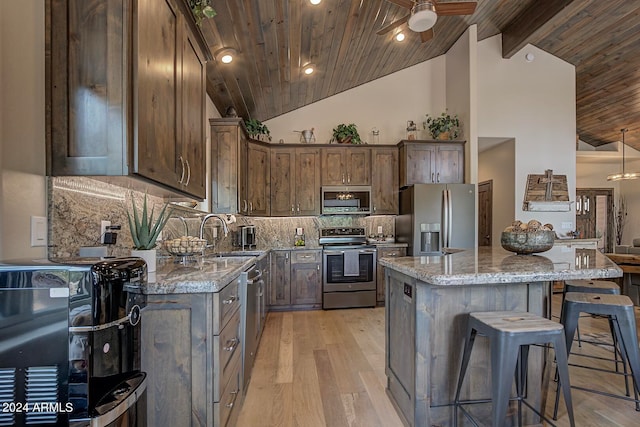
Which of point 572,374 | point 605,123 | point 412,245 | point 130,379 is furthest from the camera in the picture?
point 605,123

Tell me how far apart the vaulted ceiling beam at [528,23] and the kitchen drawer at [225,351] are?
16.9 feet

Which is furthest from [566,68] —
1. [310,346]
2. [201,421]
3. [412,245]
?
[201,421]

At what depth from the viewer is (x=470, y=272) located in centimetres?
161

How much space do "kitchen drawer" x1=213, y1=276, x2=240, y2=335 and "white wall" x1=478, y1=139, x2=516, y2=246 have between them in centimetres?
529

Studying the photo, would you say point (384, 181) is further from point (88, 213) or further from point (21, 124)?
point (21, 124)

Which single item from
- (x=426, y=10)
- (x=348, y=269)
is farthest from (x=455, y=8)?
(x=348, y=269)

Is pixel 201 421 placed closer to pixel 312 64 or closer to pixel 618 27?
pixel 312 64

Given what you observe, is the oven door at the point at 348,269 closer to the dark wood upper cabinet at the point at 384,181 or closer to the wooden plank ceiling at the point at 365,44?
the dark wood upper cabinet at the point at 384,181

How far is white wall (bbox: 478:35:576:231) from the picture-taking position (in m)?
5.45

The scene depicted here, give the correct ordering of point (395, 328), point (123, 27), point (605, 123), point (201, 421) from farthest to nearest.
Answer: point (605, 123)
point (395, 328)
point (201, 421)
point (123, 27)

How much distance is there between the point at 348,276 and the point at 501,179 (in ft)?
11.8

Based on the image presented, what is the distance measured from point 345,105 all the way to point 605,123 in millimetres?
6089

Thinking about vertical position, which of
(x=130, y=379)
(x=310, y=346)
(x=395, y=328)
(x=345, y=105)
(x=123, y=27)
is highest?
(x=345, y=105)

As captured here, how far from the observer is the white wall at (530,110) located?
17.9 ft
